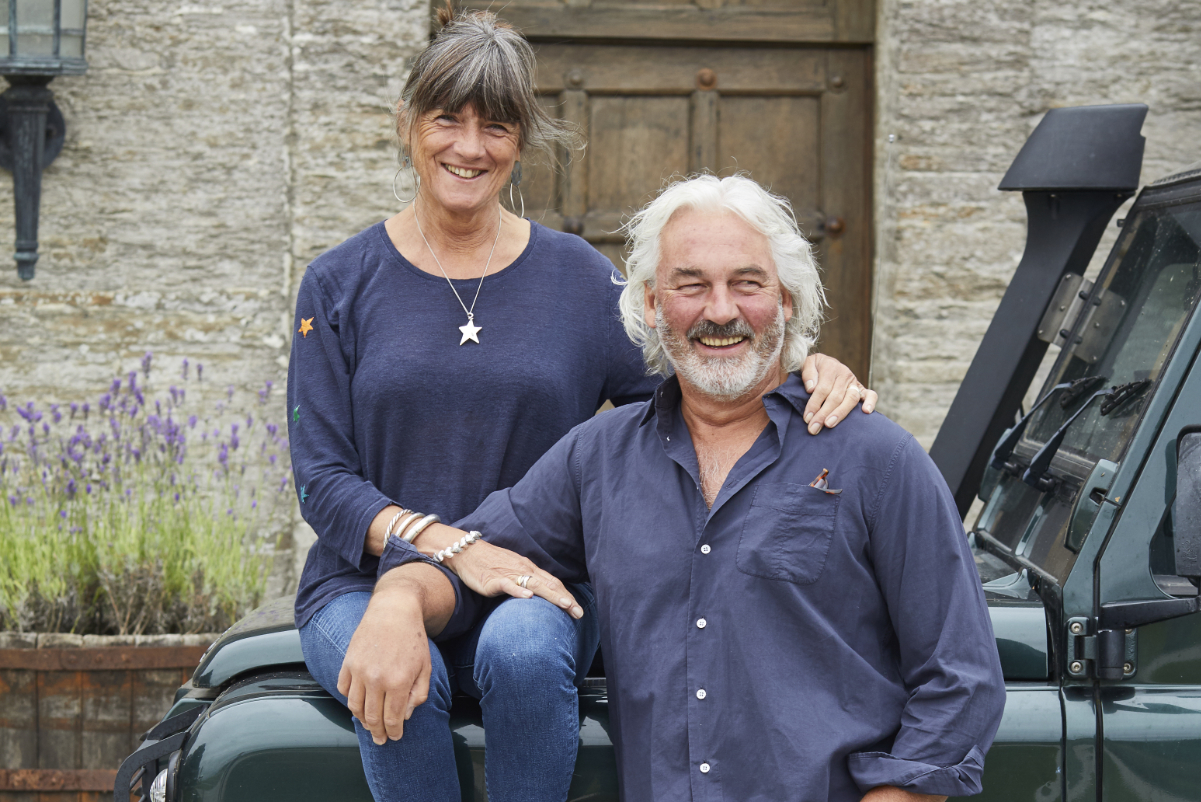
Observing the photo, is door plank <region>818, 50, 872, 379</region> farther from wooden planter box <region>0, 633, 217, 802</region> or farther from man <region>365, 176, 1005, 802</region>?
man <region>365, 176, 1005, 802</region>

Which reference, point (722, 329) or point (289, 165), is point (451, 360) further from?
point (289, 165)

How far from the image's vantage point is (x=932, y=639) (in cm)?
165

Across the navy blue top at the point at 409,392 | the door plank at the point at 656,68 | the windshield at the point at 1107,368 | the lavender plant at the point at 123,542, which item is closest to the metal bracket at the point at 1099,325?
the windshield at the point at 1107,368

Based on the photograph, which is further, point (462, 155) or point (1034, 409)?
point (1034, 409)

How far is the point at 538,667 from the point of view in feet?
5.65

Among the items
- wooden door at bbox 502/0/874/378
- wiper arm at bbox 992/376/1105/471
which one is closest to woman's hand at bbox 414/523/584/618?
wiper arm at bbox 992/376/1105/471

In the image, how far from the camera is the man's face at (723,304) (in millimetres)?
1825

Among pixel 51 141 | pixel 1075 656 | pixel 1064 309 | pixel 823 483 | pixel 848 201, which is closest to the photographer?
pixel 823 483

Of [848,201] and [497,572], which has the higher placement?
[848,201]

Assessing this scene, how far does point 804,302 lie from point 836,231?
11.2 ft

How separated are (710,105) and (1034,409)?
9.94ft

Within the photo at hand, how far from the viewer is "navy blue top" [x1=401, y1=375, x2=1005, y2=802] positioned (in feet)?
5.34

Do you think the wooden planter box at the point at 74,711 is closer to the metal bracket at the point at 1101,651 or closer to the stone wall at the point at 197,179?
the stone wall at the point at 197,179

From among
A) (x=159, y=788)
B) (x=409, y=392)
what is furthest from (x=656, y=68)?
(x=159, y=788)
